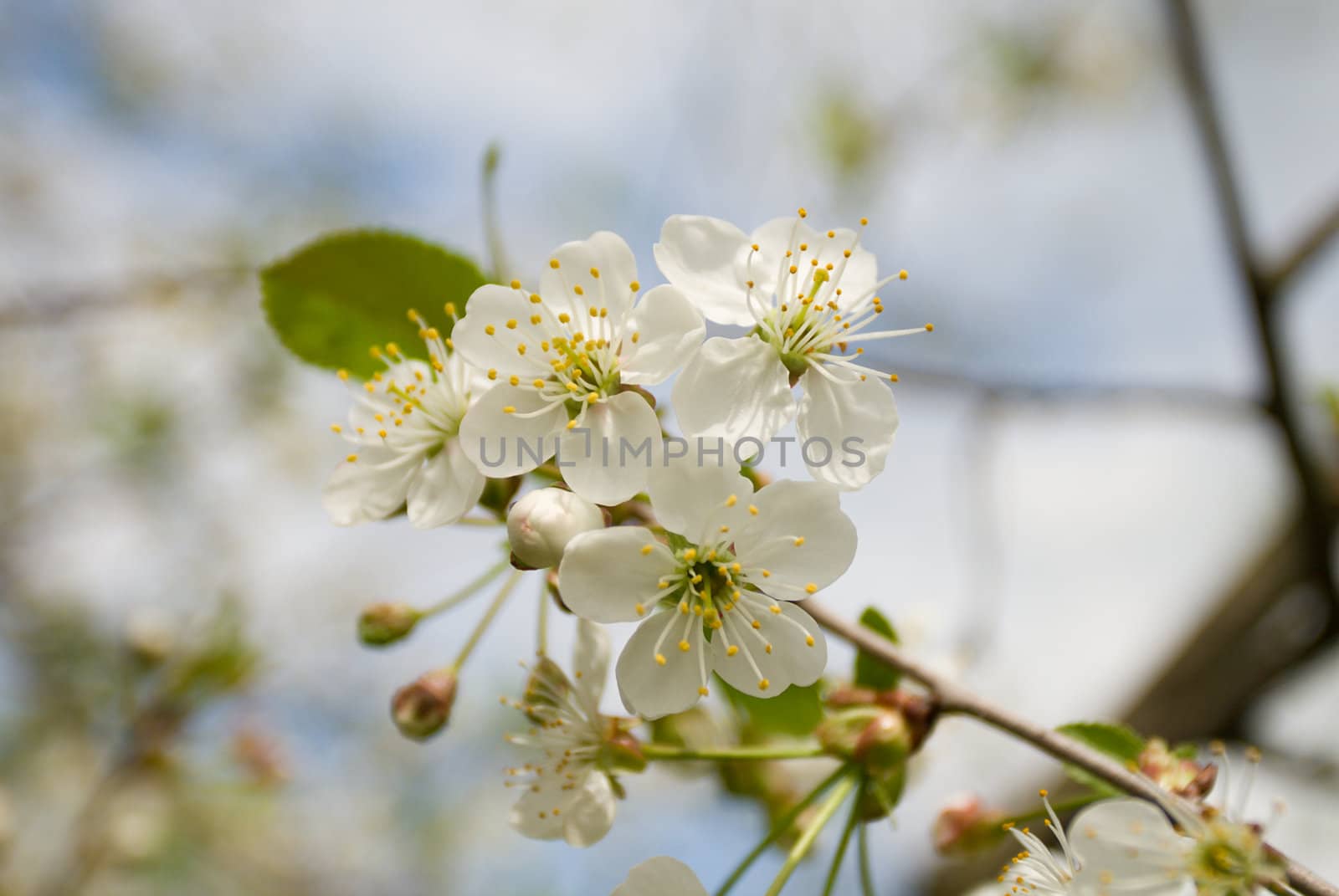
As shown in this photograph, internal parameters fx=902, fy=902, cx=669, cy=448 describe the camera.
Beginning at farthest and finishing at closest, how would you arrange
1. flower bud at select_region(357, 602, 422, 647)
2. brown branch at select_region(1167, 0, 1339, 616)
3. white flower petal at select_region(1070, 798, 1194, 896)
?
brown branch at select_region(1167, 0, 1339, 616)
flower bud at select_region(357, 602, 422, 647)
white flower petal at select_region(1070, 798, 1194, 896)

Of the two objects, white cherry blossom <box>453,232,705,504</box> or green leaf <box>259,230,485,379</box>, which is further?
green leaf <box>259,230,485,379</box>

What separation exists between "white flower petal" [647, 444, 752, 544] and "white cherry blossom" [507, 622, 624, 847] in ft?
0.73

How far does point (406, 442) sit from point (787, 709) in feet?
1.64

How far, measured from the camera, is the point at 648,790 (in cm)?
350

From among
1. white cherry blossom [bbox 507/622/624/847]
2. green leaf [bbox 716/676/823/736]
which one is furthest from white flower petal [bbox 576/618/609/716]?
green leaf [bbox 716/676/823/736]

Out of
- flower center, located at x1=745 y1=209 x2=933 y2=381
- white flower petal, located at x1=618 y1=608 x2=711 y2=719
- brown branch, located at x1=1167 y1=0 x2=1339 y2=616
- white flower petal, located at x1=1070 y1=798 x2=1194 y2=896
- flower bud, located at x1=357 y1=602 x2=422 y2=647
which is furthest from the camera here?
brown branch, located at x1=1167 y1=0 x2=1339 y2=616

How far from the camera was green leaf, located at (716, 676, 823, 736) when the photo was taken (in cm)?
96

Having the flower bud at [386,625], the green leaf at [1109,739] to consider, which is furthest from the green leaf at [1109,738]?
the flower bud at [386,625]

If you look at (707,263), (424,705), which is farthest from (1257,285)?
(424,705)

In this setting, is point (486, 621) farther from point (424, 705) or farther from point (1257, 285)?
point (1257, 285)

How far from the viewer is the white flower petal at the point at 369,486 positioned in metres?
0.91

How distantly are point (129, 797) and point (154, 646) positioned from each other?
108 cm

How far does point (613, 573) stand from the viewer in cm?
78

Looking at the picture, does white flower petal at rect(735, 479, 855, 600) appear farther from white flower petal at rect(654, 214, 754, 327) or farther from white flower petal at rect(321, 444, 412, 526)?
white flower petal at rect(321, 444, 412, 526)
